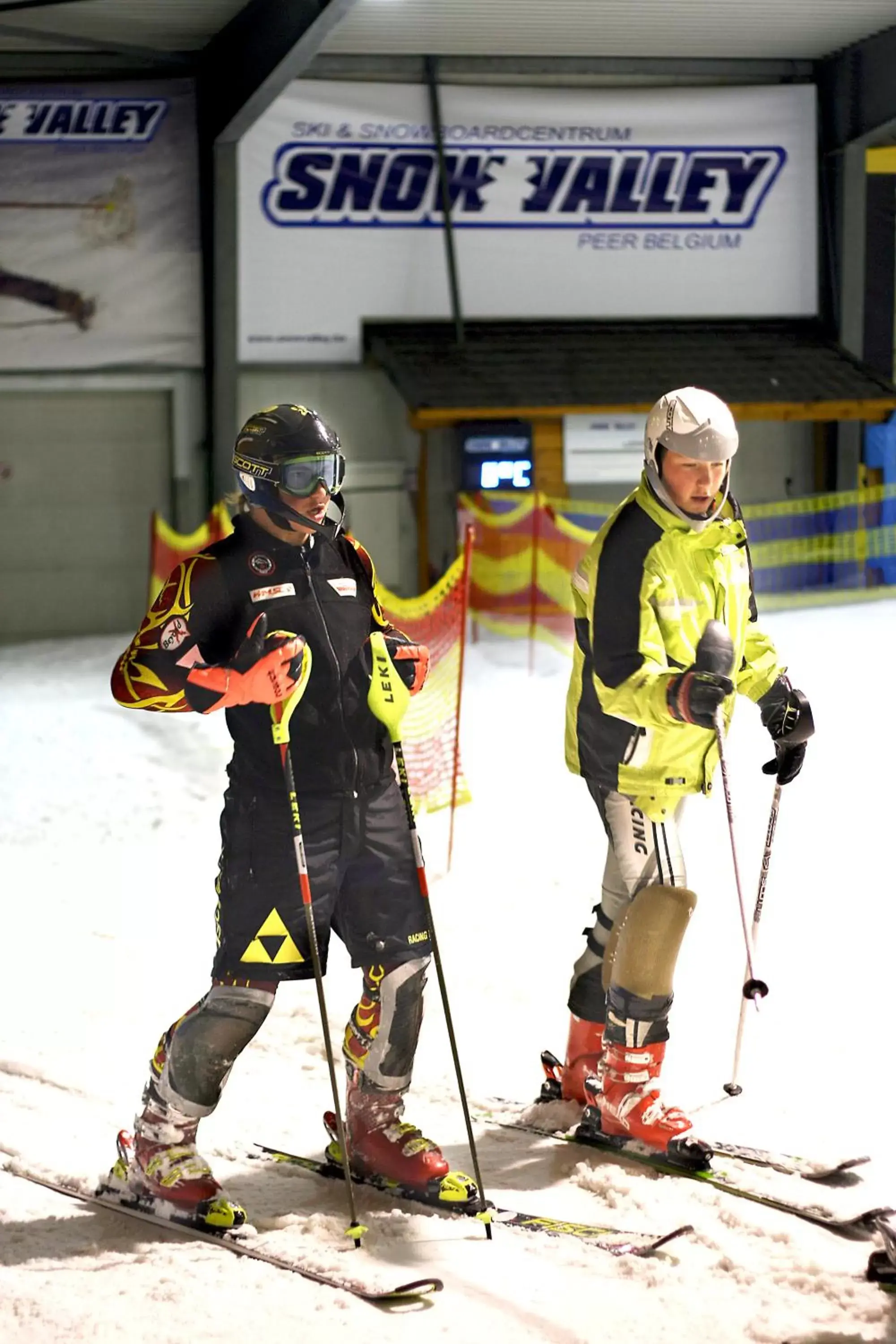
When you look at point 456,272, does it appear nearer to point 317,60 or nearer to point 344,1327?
point 317,60

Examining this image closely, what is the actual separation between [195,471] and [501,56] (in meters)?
4.58

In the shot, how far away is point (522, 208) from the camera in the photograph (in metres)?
14.4

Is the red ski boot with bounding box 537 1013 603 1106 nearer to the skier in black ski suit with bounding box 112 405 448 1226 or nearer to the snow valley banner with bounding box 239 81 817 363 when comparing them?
the skier in black ski suit with bounding box 112 405 448 1226

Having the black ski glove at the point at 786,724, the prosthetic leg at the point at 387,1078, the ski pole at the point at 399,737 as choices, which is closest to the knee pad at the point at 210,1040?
the prosthetic leg at the point at 387,1078

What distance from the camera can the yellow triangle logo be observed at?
10.8 feet

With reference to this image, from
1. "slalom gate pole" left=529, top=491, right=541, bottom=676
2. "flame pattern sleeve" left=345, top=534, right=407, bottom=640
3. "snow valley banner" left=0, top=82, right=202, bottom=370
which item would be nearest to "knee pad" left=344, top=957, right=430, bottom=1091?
"flame pattern sleeve" left=345, top=534, right=407, bottom=640

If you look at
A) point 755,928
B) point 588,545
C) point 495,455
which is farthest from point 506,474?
point 755,928

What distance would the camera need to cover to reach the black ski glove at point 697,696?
3400 millimetres

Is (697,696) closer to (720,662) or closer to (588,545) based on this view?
(720,662)

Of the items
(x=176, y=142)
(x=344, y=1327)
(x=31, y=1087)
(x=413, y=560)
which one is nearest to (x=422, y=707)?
(x=31, y=1087)

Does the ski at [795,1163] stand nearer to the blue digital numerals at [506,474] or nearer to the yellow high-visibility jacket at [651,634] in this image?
the yellow high-visibility jacket at [651,634]

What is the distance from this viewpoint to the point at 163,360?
13.9 m

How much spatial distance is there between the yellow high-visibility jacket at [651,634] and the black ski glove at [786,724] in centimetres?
4

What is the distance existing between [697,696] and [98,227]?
37.6 ft
